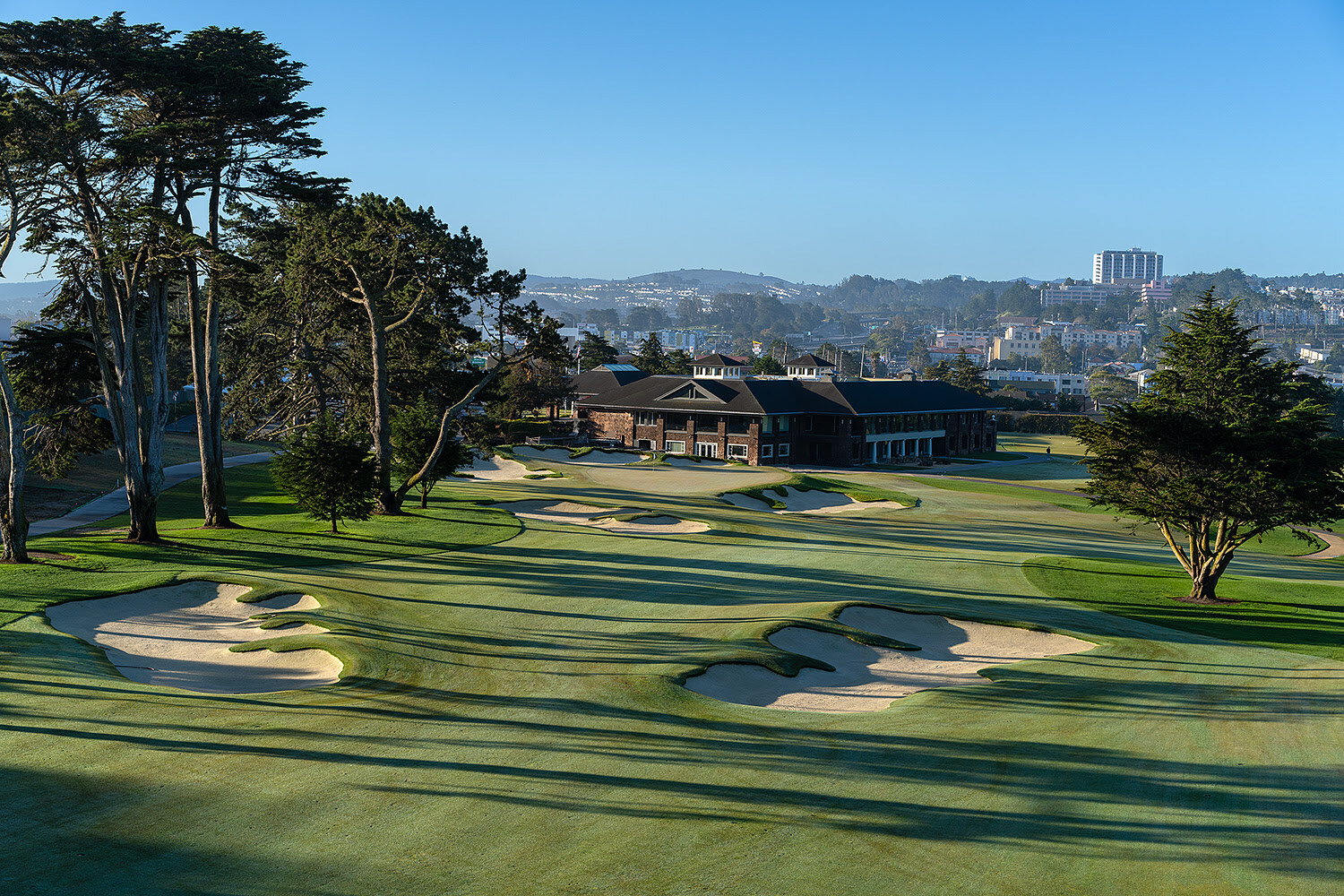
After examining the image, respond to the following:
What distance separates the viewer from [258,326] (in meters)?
52.6

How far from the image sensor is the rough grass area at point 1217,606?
96.4ft

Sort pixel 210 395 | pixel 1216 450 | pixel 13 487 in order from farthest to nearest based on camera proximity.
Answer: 1. pixel 210 395
2. pixel 1216 450
3. pixel 13 487

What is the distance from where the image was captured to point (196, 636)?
2308 centimetres

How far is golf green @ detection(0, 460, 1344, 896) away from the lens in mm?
12016

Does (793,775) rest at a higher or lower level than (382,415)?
lower

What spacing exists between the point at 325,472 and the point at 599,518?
50.8 ft

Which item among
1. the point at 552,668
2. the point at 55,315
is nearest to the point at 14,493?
the point at 55,315

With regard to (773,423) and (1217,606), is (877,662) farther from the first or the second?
(773,423)

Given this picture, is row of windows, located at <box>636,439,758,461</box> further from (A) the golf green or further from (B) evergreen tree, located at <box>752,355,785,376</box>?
(B) evergreen tree, located at <box>752,355,785,376</box>

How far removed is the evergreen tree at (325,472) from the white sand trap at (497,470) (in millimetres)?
Answer: 28902

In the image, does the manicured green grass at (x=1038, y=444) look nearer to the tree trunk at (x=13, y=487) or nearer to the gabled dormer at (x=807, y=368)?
the gabled dormer at (x=807, y=368)

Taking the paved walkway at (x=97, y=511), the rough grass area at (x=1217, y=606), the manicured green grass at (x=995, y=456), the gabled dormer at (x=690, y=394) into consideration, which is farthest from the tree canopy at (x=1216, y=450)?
the manicured green grass at (x=995, y=456)

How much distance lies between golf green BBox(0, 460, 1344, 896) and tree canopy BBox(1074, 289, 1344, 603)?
3.32 meters

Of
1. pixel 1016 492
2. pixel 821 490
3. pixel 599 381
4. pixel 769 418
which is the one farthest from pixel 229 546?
pixel 599 381
